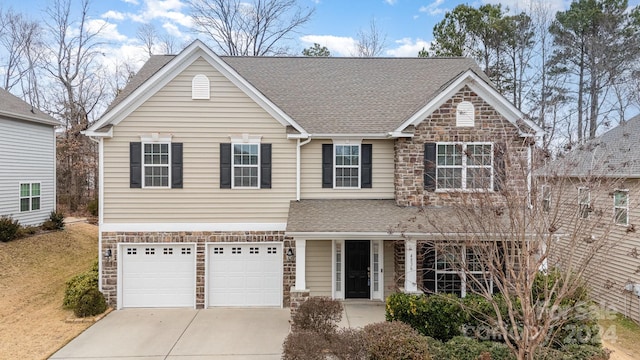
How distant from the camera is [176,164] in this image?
11.9m

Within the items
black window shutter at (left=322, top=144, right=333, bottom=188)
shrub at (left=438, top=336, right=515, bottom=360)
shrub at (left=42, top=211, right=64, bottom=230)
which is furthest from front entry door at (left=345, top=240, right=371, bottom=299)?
shrub at (left=42, top=211, right=64, bottom=230)

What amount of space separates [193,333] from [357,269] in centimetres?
531

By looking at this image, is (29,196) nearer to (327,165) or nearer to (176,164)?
(176,164)

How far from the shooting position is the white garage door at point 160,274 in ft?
39.2

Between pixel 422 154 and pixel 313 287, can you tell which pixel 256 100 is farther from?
pixel 313 287

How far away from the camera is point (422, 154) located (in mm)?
11914

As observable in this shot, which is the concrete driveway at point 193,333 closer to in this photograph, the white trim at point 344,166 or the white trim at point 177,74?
the white trim at point 344,166

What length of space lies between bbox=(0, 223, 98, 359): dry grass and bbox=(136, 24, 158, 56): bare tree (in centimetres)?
1690

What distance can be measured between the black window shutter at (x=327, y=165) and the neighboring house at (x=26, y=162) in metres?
15.1

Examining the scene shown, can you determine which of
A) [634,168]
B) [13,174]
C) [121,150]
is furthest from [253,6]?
[634,168]

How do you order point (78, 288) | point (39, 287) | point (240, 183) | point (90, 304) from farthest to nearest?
point (39, 287)
point (240, 183)
point (78, 288)
point (90, 304)

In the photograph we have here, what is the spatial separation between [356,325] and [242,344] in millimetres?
3025

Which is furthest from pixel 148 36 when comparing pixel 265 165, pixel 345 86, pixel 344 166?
pixel 344 166

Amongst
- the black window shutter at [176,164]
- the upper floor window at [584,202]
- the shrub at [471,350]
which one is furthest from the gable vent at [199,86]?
the upper floor window at [584,202]
